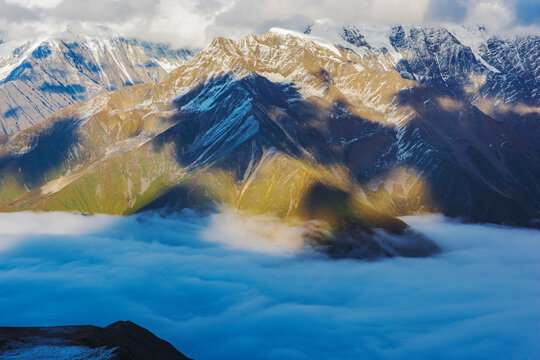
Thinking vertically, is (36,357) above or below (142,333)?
below

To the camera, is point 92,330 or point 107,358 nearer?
point 107,358


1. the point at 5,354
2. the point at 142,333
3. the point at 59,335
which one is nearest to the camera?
the point at 5,354

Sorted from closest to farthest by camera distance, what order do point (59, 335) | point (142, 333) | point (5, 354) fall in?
1. point (5, 354)
2. point (59, 335)
3. point (142, 333)

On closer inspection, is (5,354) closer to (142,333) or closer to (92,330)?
(92,330)

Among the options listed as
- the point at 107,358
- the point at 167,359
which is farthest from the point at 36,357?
the point at 167,359

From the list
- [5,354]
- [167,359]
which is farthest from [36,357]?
[167,359]

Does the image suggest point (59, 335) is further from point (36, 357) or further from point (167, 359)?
point (167, 359)
